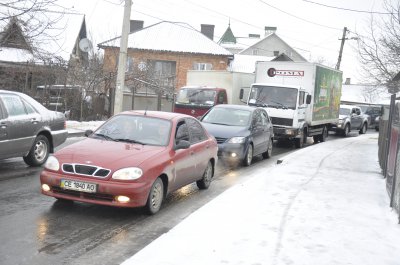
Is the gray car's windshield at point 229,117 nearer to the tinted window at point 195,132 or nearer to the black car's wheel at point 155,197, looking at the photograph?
the tinted window at point 195,132

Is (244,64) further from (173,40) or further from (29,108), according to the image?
(29,108)

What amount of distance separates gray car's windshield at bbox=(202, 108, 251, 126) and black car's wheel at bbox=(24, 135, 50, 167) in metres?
4.66

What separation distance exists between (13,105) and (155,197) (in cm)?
428

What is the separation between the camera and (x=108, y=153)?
6.80 m

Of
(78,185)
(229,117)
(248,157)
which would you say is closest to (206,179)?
(78,185)

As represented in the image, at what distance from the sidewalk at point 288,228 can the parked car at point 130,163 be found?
2.41 ft

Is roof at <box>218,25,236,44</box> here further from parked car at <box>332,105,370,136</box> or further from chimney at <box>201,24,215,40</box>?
parked car at <box>332,105,370,136</box>

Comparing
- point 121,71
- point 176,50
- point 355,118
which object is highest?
point 176,50

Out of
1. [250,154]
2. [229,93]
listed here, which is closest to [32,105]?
[250,154]

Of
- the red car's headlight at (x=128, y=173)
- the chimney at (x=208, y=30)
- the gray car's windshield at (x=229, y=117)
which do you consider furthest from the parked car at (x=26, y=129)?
the chimney at (x=208, y=30)

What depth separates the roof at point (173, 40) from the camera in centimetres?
4509

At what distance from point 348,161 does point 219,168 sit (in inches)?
143

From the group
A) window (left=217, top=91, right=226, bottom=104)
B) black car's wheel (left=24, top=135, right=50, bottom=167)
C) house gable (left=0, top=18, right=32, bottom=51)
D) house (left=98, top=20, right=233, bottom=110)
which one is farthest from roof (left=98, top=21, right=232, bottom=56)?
black car's wheel (left=24, top=135, right=50, bottom=167)

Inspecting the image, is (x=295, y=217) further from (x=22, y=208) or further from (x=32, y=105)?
(x=32, y=105)
